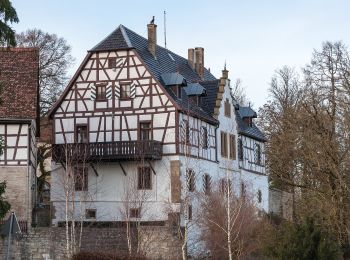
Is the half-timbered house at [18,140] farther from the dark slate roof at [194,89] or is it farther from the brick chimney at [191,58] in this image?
the brick chimney at [191,58]

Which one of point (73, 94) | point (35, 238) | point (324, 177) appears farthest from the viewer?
point (73, 94)

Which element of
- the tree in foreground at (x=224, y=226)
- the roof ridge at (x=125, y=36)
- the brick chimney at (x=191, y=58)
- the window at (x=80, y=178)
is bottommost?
the tree in foreground at (x=224, y=226)

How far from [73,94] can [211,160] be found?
897cm

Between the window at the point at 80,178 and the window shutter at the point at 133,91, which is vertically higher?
the window shutter at the point at 133,91

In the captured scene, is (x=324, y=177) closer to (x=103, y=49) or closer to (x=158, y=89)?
(x=158, y=89)

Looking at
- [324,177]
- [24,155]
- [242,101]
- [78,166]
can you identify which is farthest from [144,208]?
[242,101]

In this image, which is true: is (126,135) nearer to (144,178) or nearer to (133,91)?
(133,91)

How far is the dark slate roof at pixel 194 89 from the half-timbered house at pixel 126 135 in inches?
2.3

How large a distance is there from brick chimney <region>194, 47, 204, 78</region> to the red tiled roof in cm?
1606

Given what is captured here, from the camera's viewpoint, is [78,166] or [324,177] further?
[78,166]

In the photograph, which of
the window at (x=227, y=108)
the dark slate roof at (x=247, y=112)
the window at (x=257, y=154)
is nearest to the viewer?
the window at (x=227, y=108)

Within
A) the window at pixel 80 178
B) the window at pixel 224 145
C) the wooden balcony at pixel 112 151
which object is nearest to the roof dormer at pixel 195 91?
the window at pixel 224 145

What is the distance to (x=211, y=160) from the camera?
46.3m

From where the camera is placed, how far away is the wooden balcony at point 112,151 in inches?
1629
